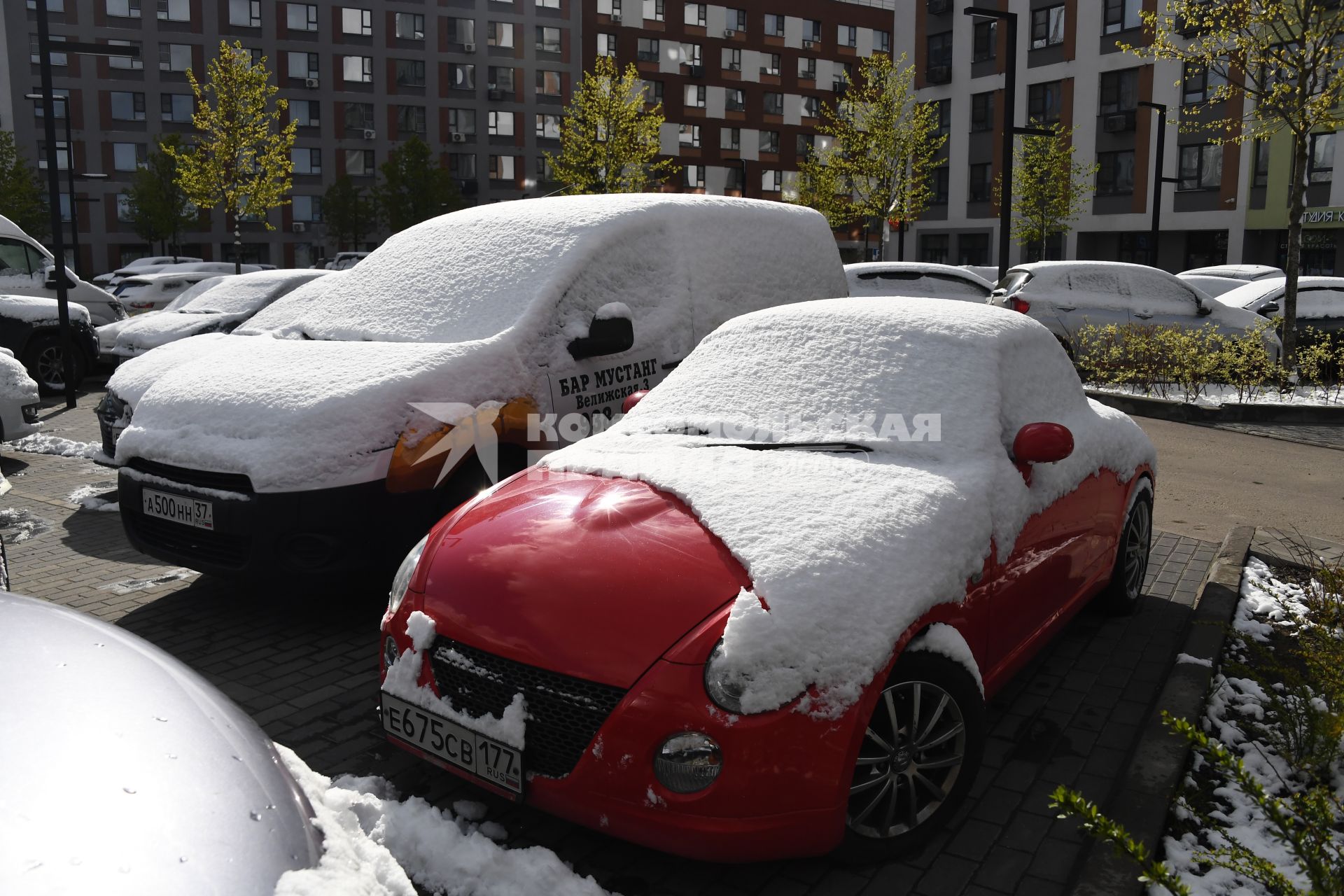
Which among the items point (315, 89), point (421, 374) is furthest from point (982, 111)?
point (421, 374)

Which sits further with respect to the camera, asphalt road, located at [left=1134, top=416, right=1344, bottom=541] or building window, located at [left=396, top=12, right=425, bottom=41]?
building window, located at [left=396, top=12, right=425, bottom=41]

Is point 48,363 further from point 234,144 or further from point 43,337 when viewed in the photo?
point 234,144

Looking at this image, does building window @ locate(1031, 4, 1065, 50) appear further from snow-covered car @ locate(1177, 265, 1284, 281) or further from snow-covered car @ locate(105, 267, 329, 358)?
snow-covered car @ locate(105, 267, 329, 358)

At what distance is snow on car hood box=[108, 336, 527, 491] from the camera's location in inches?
189

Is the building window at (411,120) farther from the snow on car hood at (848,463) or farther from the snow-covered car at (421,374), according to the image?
the snow on car hood at (848,463)

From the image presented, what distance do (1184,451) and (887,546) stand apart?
8.26m

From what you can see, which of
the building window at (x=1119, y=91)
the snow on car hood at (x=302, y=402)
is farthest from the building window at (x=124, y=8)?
the snow on car hood at (x=302, y=402)

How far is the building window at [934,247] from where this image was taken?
55.5m

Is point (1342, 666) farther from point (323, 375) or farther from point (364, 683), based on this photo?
point (323, 375)

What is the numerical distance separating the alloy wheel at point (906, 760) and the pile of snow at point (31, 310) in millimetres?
13712

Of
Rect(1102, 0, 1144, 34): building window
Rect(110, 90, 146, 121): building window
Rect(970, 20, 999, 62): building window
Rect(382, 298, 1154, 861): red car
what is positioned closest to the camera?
Rect(382, 298, 1154, 861): red car

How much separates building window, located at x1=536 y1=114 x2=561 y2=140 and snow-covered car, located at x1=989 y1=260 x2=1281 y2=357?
58618 mm

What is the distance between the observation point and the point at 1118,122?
46.7 metres

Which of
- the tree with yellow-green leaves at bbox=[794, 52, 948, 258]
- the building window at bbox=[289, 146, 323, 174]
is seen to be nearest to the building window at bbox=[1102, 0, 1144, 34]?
the tree with yellow-green leaves at bbox=[794, 52, 948, 258]
